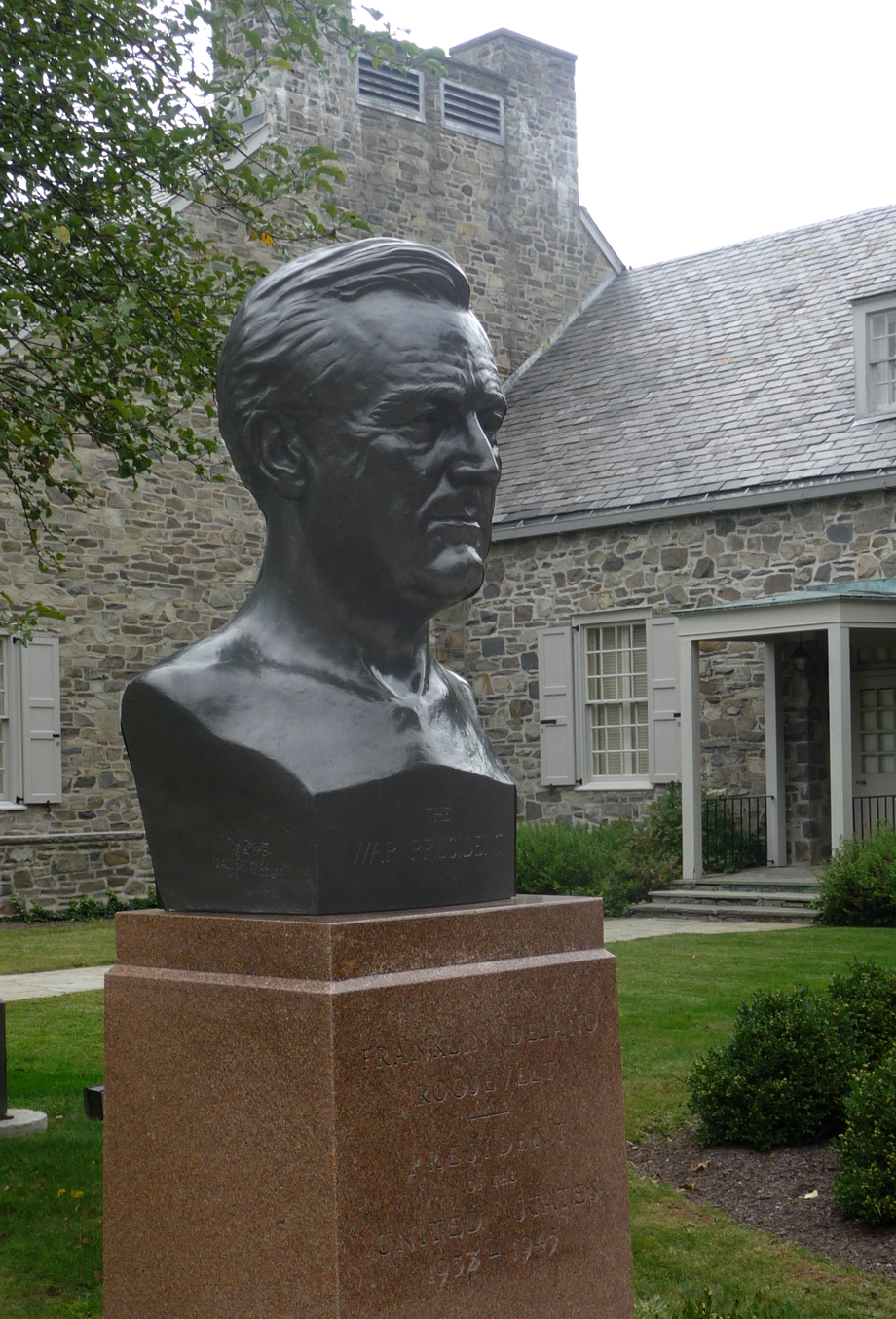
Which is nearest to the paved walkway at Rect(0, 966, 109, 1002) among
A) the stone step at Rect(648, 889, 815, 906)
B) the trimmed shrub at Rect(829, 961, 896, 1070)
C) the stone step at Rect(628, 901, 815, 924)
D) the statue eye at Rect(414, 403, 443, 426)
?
the trimmed shrub at Rect(829, 961, 896, 1070)

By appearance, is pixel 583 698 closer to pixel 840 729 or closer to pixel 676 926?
pixel 840 729

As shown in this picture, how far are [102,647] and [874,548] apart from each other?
7.55m

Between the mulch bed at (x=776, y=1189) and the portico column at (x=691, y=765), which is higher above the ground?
the portico column at (x=691, y=765)

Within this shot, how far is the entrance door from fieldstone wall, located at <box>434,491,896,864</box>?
346 mm

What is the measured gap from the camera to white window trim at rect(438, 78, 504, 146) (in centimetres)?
1878

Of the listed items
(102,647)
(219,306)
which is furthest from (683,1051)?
(102,647)

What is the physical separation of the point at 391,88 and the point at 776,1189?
615 inches

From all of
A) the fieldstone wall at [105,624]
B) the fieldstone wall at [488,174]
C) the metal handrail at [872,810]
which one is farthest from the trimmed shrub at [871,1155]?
the fieldstone wall at [488,174]

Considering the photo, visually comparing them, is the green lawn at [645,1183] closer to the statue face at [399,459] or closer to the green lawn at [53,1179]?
the green lawn at [53,1179]

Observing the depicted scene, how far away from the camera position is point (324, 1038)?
307 cm

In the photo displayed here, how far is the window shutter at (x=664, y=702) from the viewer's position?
15.2 meters

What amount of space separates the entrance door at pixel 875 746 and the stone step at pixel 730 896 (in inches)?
74.7

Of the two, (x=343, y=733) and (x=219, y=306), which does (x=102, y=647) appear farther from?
(x=343, y=733)

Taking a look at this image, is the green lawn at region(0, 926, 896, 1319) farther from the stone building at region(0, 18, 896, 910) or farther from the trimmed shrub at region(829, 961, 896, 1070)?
the stone building at region(0, 18, 896, 910)
